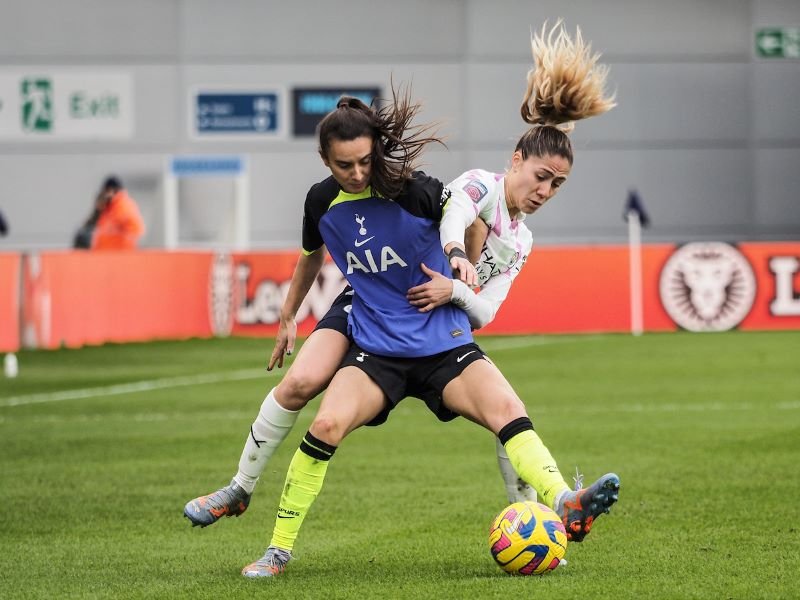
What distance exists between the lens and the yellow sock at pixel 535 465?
6.23 m

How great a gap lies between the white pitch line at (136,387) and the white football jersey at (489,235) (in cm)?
865

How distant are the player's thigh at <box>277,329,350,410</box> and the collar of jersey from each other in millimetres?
528

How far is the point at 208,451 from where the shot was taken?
11.2 m

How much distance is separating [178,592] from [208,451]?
4.96 metres

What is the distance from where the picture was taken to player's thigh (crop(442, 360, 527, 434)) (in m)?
6.42

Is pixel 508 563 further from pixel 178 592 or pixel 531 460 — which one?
pixel 178 592

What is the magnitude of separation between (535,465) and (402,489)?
124 inches

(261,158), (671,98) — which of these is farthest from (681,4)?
(261,158)

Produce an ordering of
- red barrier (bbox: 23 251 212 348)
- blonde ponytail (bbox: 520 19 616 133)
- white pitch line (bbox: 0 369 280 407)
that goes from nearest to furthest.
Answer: blonde ponytail (bbox: 520 19 616 133) → white pitch line (bbox: 0 369 280 407) → red barrier (bbox: 23 251 212 348)

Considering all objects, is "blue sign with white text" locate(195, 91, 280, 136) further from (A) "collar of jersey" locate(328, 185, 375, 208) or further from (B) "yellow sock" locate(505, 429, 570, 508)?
(B) "yellow sock" locate(505, 429, 570, 508)

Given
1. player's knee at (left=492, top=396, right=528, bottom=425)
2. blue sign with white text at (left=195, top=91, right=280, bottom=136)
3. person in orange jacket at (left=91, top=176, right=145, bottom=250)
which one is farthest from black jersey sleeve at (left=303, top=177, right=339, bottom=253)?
blue sign with white text at (left=195, top=91, right=280, bottom=136)

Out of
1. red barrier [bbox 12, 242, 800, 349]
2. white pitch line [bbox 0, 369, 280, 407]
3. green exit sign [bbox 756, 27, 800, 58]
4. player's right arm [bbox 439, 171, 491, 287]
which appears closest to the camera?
player's right arm [bbox 439, 171, 491, 287]

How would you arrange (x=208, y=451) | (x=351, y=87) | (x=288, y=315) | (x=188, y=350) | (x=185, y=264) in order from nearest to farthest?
(x=288, y=315) < (x=208, y=451) < (x=188, y=350) < (x=185, y=264) < (x=351, y=87)

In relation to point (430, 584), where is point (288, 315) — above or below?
above
